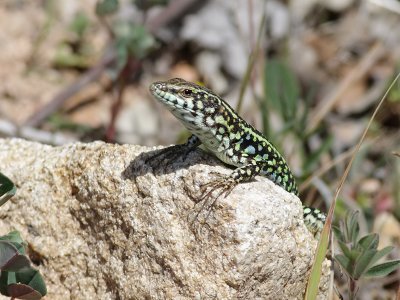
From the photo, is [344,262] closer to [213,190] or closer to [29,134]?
[213,190]

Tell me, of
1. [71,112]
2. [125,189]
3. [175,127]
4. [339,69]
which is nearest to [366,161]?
[339,69]

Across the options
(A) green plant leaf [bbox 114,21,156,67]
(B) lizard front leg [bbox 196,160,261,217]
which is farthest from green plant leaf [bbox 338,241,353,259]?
(A) green plant leaf [bbox 114,21,156,67]

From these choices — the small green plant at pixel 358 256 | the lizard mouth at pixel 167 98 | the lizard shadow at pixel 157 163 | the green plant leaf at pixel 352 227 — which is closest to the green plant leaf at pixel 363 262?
the small green plant at pixel 358 256

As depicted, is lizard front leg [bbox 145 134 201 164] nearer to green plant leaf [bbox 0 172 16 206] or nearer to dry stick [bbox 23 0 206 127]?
green plant leaf [bbox 0 172 16 206]

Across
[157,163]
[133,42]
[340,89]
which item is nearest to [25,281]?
[157,163]

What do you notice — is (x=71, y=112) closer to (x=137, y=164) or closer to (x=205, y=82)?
(x=205, y=82)

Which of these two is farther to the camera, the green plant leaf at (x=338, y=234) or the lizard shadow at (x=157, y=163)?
the green plant leaf at (x=338, y=234)

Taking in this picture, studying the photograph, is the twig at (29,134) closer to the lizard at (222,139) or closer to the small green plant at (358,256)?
the lizard at (222,139)
